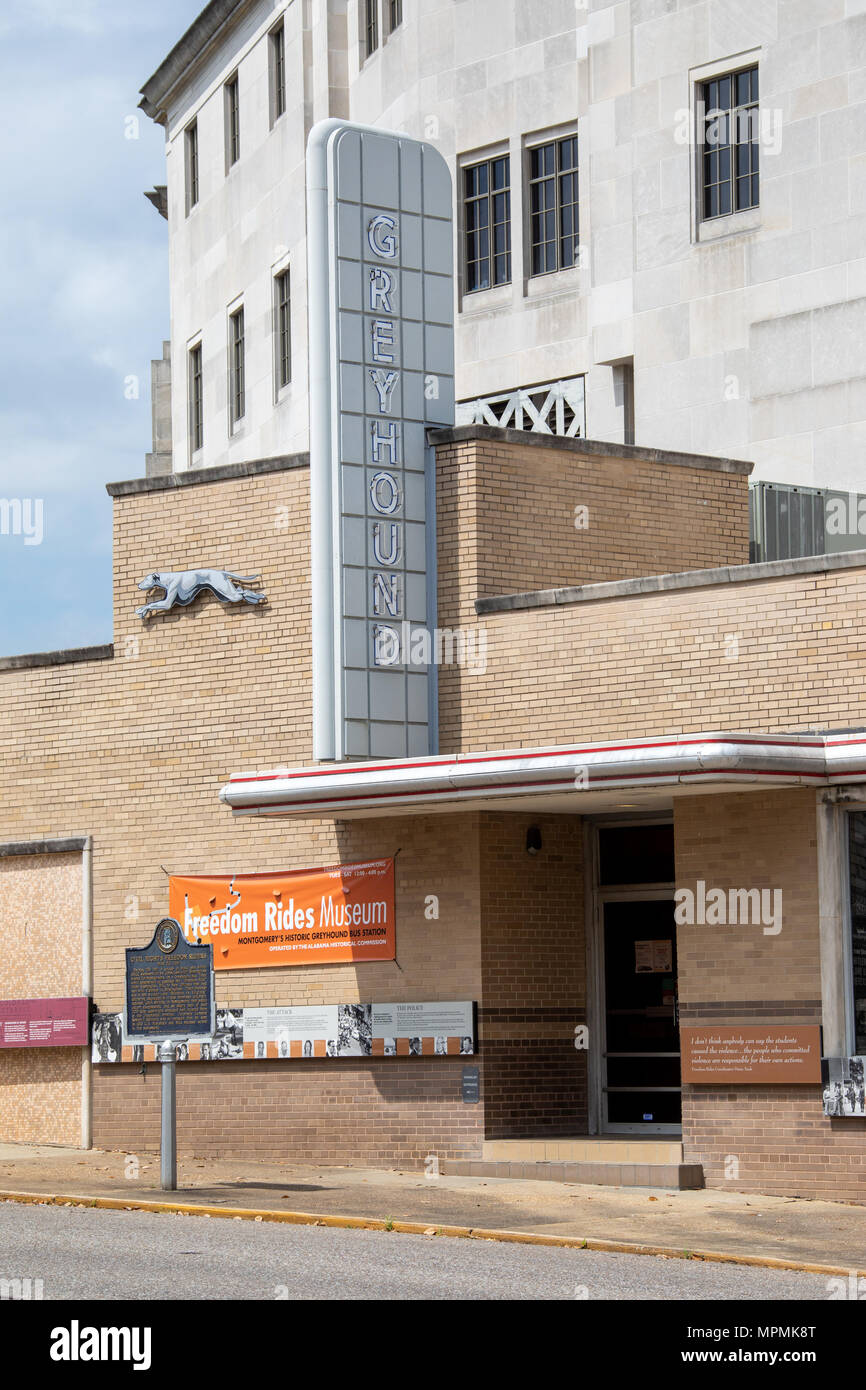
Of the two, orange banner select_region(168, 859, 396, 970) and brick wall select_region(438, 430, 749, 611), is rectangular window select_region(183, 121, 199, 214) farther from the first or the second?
orange banner select_region(168, 859, 396, 970)

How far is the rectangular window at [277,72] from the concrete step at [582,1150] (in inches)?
830

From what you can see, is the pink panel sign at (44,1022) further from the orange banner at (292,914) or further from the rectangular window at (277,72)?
the rectangular window at (277,72)

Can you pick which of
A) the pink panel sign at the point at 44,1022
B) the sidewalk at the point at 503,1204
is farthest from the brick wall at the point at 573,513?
the pink panel sign at the point at 44,1022

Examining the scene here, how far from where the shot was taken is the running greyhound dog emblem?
21562 millimetres

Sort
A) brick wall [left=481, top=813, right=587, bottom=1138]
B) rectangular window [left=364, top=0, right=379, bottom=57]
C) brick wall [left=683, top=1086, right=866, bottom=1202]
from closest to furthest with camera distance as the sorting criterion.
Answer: brick wall [left=683, top=1086, right=866, bottom=1202]
brick wall [left=481, top=813, right=587, bottom=1138]
rectangular window [left=364, top=0, right=379, bottom=57]

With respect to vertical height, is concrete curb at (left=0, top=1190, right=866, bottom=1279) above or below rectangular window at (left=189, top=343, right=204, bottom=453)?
below

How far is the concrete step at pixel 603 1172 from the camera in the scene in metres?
18.1

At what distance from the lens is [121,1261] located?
41.9ft

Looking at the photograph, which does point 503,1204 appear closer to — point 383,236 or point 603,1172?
point 603,1172

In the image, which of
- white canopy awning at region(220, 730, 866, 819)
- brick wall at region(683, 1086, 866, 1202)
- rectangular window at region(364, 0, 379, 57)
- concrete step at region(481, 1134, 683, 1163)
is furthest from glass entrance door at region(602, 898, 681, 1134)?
rectangular window at region(364, 0, 379, 57)

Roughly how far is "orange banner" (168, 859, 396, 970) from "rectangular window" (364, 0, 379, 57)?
53.7 ft

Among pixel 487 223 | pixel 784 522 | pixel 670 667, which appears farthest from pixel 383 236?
pixel 487 223
